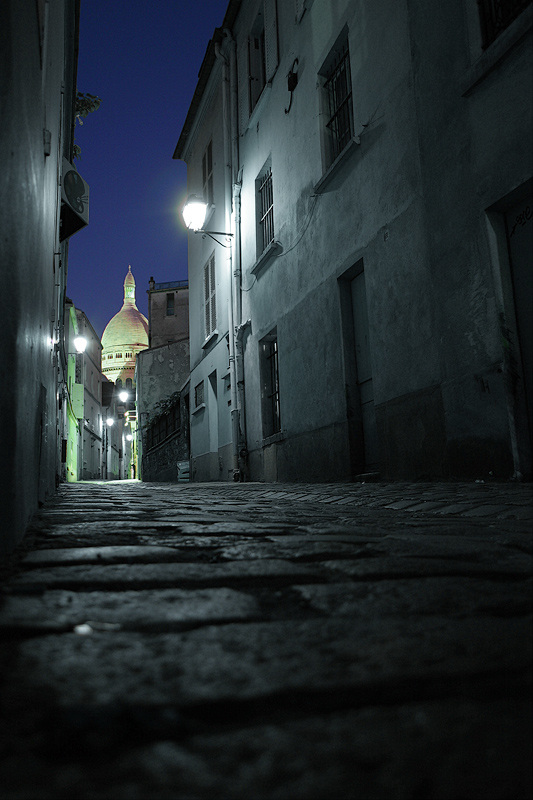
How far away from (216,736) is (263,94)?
1185cm

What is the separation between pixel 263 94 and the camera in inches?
430

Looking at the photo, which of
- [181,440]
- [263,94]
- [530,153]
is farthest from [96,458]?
[530,153]

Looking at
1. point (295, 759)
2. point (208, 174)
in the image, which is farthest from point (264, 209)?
point (295, 759)

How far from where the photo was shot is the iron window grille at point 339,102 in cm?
824

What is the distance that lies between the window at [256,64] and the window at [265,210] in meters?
1.60

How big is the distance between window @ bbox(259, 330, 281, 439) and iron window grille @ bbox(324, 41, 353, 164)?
331 centimetres

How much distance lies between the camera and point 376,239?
706cm

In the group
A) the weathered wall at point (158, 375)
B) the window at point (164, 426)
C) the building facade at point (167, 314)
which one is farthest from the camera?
the building facade at point (167, 314)

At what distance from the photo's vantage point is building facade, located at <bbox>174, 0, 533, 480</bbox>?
17.1 feet

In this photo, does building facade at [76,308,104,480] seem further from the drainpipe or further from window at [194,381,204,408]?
the drainpipe

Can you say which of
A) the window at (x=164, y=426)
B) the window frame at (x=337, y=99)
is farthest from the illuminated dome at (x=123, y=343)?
the window frame at (x=337, y=99)

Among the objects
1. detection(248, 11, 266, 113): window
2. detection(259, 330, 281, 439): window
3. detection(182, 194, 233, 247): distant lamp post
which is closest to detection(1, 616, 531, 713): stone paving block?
detection(259, 330, 281, 439): window

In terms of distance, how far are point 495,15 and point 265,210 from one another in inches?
249

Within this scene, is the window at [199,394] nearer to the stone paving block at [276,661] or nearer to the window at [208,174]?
the window at [208,174]
